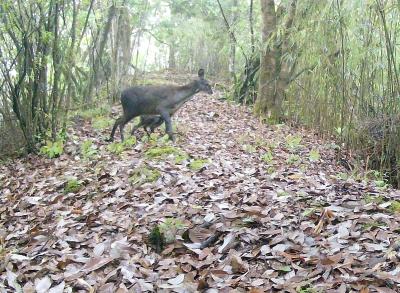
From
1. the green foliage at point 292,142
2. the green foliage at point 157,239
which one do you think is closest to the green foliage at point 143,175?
the green foliage at point 157,239

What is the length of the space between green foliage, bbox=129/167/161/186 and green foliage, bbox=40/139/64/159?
1.98 meters

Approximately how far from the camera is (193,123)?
9734mm

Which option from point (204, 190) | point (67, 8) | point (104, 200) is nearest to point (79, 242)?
point (104, 200)

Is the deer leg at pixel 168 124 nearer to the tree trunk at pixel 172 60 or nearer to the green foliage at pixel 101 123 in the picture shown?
the green foliage at pixel 101 123

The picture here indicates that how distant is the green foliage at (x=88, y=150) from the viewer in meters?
6.82

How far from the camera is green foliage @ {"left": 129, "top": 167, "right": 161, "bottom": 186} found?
521cm

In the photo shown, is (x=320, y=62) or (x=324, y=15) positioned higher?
(x=324, y=15)

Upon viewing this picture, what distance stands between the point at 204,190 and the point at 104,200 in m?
0.95

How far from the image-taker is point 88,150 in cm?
706

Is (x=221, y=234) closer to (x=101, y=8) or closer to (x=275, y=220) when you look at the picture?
(x=275, y=220)

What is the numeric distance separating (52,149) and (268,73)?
5.28 meters

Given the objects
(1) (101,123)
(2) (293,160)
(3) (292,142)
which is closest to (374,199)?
(2) (293,160)

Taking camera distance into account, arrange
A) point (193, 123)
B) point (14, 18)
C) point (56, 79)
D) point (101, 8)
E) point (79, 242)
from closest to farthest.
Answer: point (79, 242) → point (14, 18) → point (56, 79) → point (193, 123) → point (101, 8)

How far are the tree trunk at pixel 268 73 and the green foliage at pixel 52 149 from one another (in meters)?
4.75
